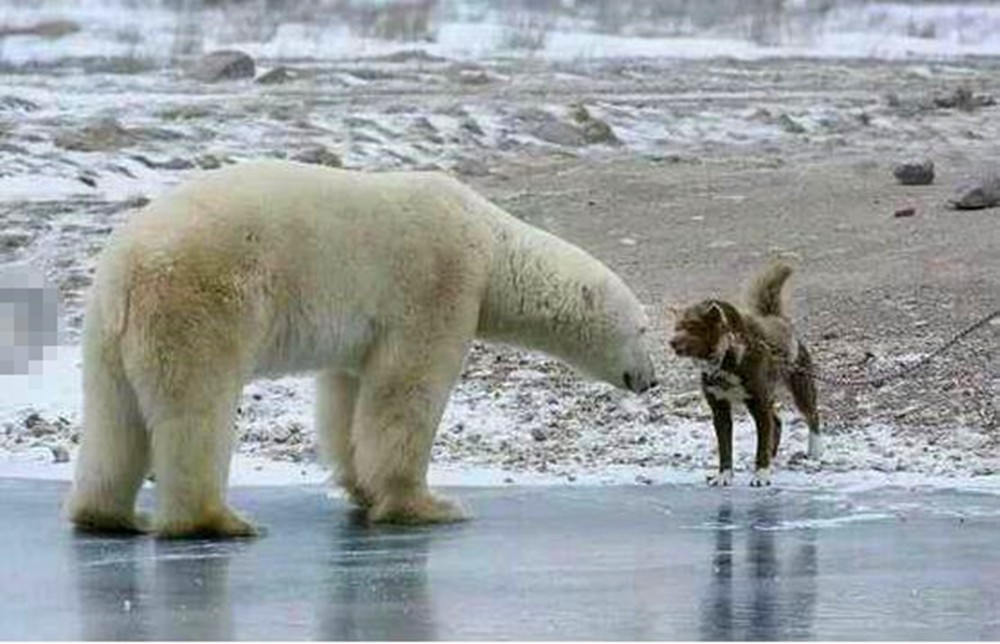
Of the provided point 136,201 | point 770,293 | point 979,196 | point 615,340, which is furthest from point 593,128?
point 615,340

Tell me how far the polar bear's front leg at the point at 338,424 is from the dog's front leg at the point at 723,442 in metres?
1.66

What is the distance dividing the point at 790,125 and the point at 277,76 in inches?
275

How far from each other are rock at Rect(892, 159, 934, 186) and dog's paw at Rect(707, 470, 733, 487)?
981 cm

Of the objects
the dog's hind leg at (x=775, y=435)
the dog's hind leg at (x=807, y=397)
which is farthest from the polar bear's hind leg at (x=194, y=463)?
the dog's hind leg at (x=807, y=397)

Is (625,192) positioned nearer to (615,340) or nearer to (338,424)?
(615,340)

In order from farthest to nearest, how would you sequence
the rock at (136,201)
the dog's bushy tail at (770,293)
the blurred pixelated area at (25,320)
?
the rock at (136,201) → the blurred pixelated area at (25,320) → the dog's bushy tail at (770,293)

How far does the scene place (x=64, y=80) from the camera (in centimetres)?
3316

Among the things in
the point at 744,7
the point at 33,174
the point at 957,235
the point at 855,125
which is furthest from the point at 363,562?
the point at 744,7

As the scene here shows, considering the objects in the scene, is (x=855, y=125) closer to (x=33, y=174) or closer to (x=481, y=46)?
(x=33, y=174)

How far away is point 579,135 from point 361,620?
19.6 metres

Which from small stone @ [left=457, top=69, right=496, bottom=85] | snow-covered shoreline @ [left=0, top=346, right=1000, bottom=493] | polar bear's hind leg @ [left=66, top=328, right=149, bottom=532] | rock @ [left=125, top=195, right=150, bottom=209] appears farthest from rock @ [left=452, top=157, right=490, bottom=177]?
polar bear's hind leg @ [left=66, top=328, right=149, bottom=532]

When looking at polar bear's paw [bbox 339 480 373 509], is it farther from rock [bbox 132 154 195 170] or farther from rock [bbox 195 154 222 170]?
rock [bbox 195 154 222 170]

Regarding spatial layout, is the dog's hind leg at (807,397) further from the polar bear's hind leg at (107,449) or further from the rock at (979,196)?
the rock at (979,196)

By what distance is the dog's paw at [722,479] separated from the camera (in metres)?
12.4
